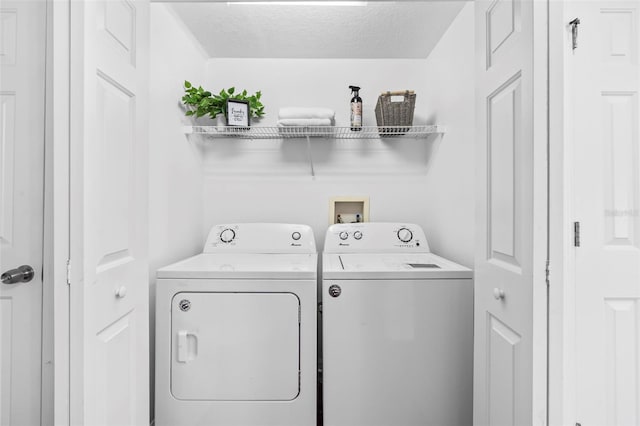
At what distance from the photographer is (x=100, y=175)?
3.25 feet

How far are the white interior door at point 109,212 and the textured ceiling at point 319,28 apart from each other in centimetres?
77

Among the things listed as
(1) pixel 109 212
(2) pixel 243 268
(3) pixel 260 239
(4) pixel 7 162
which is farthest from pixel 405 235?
(4) pixel 7 162

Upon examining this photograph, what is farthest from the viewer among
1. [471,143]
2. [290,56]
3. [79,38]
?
[290,56]

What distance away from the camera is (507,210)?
1.06m

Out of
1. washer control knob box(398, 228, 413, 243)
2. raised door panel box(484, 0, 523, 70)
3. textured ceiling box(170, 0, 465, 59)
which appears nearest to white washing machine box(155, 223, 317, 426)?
washer control knob box(398, 228, 413, 243)

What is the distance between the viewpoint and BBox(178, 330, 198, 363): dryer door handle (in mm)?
1498

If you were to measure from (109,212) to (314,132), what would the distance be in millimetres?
1413

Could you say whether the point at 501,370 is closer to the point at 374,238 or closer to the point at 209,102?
the point at 374,238

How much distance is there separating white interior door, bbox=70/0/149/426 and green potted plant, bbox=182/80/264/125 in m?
0.78

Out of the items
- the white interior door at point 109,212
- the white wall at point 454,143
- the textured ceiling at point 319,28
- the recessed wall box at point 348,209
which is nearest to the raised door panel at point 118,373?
the white interior door at point 109,212
